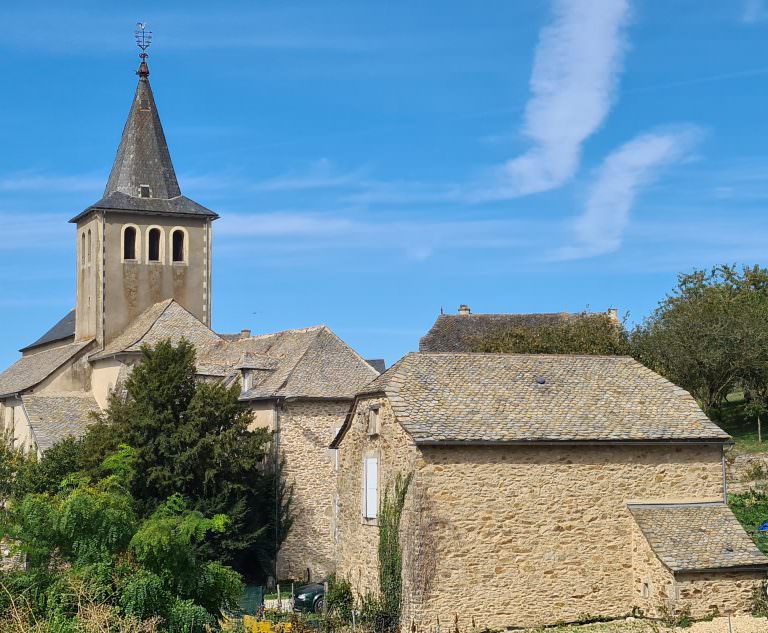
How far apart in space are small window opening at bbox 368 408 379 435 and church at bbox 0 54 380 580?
1191cm

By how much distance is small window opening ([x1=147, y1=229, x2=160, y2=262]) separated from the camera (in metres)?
51.6

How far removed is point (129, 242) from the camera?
168 ft

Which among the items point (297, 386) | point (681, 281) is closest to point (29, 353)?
point (297, 386)

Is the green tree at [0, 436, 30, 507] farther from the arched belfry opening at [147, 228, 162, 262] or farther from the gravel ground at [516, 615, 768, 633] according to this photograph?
the gravel ground at [516, 615, 768, 633]

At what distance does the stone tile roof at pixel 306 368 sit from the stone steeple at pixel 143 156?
12336mm

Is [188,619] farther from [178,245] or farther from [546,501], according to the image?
[178,245]

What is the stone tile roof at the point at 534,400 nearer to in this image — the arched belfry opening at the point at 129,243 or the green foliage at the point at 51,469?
the green foliage at the point at 51,469

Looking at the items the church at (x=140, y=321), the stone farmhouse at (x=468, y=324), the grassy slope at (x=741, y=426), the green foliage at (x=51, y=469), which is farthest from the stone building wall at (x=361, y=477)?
the stone farmhouse at (x=468, y=324)

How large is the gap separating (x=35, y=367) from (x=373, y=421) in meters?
30.8

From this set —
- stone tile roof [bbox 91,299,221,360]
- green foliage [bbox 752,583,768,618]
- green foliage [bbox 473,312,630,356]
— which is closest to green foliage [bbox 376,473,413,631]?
green foliage [bbox 752,583,768,618]

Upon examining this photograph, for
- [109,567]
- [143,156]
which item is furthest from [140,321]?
[109,567]

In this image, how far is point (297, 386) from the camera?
3922cm

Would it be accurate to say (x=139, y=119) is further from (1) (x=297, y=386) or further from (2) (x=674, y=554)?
(2) (x=674, y=554)

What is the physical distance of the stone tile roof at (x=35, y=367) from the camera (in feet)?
165
